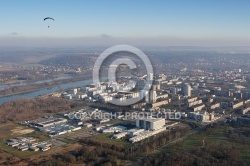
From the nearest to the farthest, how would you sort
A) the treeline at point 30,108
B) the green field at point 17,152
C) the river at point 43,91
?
the green field at point 17,152
the treeline at point 30,108
the river at point 43,91

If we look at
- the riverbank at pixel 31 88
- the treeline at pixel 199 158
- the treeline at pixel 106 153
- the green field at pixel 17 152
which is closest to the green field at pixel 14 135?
the green field at pixel 17 152

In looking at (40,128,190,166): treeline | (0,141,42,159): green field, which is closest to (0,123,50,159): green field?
(0,141,42,159): green field

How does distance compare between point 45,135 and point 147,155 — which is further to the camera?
point 45,135

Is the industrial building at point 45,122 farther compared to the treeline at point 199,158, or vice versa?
the industrial building at point 45,122

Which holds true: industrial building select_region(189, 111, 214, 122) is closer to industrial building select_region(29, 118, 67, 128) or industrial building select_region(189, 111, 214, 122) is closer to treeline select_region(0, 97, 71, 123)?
industrial building select_region(29, 118, 67, 128)

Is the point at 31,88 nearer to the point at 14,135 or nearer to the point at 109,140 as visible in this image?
the point at 14,135

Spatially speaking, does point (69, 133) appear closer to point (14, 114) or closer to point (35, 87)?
point (14, 114)

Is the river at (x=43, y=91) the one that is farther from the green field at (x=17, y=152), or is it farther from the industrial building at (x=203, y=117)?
the industrial building at (x=203, y=117)

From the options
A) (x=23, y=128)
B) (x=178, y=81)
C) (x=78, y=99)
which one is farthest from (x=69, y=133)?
(x=178, y=81)

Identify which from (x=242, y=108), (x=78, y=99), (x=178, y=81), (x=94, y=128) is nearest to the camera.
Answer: (x=94, y=128)
